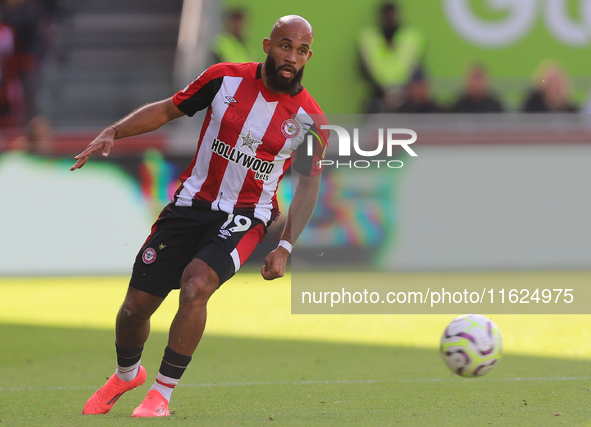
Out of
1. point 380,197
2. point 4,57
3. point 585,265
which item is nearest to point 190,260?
point 380,197

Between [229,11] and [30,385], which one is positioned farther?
[229,11]

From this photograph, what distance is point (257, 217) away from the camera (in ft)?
16.0

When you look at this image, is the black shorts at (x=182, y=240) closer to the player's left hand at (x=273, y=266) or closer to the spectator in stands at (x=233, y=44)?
the player's left hand at (x=273, y=266)

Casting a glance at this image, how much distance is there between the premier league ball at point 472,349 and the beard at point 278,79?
171 cm

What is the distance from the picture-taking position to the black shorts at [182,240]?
473 centimetres

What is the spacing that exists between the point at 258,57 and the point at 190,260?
8750 mm

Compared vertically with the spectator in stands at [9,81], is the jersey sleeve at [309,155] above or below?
above

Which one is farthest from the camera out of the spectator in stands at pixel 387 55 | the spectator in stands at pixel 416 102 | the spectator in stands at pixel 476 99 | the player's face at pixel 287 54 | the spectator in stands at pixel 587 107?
the spectator in stands at pixel 387 55

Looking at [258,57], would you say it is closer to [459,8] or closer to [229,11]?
[229,11]

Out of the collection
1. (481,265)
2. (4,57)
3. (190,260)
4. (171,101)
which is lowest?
(481,265)

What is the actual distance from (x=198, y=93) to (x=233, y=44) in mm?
8077

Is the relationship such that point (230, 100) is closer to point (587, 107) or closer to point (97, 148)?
point (97, 148)

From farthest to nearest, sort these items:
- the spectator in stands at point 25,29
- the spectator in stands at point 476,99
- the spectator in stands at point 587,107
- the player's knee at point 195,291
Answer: the spectator in stands at point 25,29, the spectator in stands at point 587,107, the spectator in stands at point 476,99, the player's knee at point 195,291

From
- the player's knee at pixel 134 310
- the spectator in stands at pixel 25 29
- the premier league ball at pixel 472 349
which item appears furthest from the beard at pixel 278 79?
the spectator in stands at pixel 25 29
